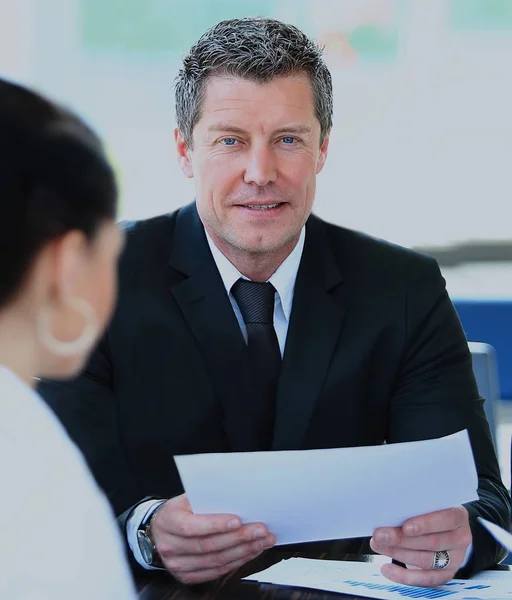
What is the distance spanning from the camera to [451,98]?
469 cm

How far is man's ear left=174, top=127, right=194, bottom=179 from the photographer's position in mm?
1897

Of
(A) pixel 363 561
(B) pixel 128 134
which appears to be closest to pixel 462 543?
(A) pixel 363 561

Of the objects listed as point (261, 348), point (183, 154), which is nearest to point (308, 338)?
point (261, 348)

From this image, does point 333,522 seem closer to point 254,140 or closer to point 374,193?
point 254,140

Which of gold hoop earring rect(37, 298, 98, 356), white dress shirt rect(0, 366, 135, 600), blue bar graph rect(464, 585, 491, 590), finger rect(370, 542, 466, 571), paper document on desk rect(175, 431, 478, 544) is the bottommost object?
blue bar graph rect(464, 585, 491, 590)

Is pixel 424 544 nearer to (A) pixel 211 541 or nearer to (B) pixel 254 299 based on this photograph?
(A) pixel 211 541

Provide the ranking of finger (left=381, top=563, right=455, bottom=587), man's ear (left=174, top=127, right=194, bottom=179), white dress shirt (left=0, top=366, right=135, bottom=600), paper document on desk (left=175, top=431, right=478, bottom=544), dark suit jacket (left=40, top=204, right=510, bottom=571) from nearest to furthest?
1. white dress shirt (left=0, top=366, right=135, bottom=600)
2. paper document on desk (left=175, top=431, right=478, bottom=544)
3. finger (left=381, top=563, right=455, bottom=587)
4. dark suit jacket (left=40, top=204, right=510, bottom=571)
5. man's ear (left=174, top=127, right=194, bottom=179)

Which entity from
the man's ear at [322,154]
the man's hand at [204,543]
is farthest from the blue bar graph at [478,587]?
the man's ear at [322,154]

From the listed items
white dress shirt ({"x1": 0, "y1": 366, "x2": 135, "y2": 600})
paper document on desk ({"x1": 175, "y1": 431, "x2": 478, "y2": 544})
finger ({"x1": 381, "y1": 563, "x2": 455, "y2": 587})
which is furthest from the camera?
finger ({"x1": 381, "y1": 563, "x2": 455, "y2": 587})

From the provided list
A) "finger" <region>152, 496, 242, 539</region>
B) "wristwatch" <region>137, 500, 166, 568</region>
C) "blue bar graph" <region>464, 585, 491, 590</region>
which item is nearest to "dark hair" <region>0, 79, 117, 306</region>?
"finger" <region>152, 496, 242, 539</region>

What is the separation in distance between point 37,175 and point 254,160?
3.59 ft

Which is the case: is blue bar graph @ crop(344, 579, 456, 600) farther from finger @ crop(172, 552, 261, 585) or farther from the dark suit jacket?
the dark suit jacket

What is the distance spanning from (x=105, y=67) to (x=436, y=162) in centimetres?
170

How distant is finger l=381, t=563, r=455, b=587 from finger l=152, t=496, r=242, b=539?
0.22 metres
